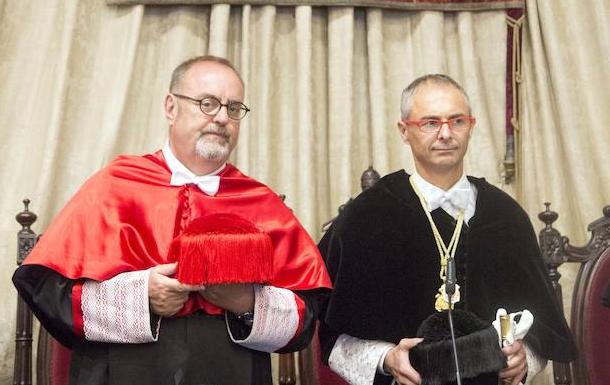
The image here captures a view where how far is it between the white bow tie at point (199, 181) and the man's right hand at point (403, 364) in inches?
34.3

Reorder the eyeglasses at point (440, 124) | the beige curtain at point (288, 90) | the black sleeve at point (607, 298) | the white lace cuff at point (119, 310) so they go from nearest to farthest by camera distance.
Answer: the white lace cuff at point (119, 310)
the eyeglasses at point (440, 124)
the black sleeve at point (607, 298)
the beige curtain at point (288, 90)

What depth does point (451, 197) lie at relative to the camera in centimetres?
339

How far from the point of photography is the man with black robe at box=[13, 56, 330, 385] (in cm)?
288

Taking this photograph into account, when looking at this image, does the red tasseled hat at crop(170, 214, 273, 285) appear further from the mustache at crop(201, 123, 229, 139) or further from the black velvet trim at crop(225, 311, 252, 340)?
the mustache at crop(201, 123, 229, 139)

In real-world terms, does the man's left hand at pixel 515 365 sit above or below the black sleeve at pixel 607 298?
below

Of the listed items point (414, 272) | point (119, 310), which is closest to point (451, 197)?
point (414, 272)

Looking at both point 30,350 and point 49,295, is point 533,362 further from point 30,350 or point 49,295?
point 30,350

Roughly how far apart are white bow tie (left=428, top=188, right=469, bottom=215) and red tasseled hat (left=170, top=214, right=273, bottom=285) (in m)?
0.82

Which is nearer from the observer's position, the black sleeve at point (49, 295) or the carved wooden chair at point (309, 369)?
the black sleeve at point (49, 295)

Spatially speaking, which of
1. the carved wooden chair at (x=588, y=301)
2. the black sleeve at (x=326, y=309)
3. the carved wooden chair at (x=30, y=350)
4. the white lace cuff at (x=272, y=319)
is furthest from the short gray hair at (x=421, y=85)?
the carved wooden chair at (x=30, y=350)

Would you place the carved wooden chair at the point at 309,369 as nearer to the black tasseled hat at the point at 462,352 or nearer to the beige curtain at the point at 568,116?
the black tasseled hat at the point at 462,352

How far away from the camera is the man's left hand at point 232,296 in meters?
2.89

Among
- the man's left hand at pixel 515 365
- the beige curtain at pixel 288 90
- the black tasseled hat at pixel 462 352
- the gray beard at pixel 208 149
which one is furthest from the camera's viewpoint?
the beige curtain at pixel 288 90

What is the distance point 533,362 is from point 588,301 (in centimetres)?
74
